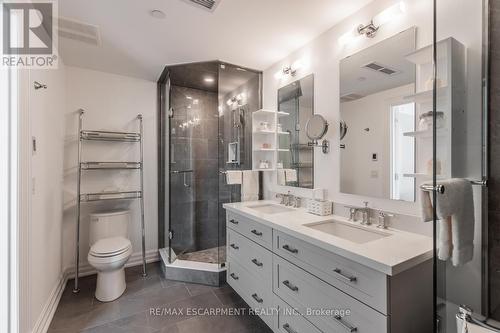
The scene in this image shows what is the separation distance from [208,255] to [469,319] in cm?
248

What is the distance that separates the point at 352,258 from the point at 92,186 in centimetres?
284

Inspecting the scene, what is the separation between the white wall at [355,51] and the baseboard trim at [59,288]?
1814 millimetres

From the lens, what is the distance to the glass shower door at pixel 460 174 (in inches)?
37.2

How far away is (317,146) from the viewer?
2045 mm

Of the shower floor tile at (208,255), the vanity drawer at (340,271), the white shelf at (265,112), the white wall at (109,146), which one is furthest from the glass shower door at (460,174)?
the white wall at (109,146)

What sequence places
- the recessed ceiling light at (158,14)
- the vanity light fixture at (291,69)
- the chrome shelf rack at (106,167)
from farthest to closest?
the chrome shelf rack at (106,167) → the vanity light fixture at (291,69) → the recessed ceiling light at (158,14)

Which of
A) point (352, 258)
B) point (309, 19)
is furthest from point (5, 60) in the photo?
point (352, 258)

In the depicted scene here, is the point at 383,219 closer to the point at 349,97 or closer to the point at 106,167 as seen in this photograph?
the point at 349,97

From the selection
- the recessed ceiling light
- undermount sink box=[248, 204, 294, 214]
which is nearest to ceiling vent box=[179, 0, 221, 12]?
the recessed ceiling light

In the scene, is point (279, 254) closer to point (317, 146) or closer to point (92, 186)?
point (317, 146)

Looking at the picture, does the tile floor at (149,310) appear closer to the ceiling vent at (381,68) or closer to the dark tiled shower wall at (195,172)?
the dark tiled shower wall at (195,172)

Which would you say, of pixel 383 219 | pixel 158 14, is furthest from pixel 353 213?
pixel 158 14

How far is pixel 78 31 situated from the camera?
191 centimetres

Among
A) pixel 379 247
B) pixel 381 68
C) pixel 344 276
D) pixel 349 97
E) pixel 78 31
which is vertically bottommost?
pixel 344 276
